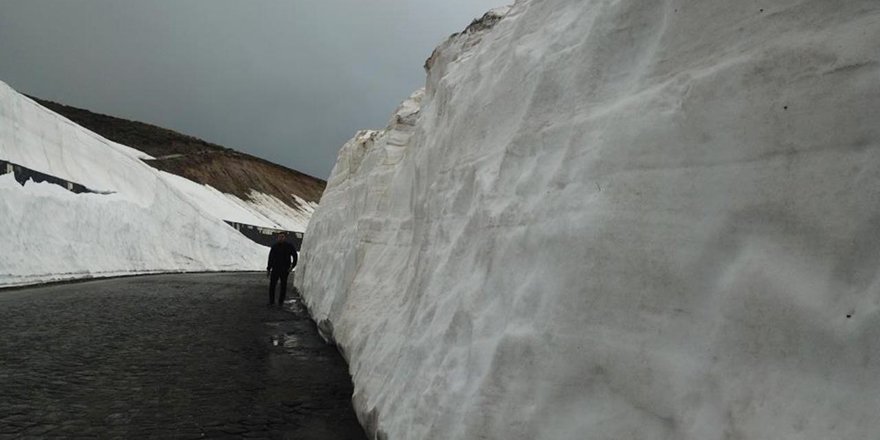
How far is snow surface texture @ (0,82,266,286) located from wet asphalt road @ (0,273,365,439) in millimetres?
5243

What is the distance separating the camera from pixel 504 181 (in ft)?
11.9

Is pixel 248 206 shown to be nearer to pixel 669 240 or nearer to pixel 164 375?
pixel 164 375

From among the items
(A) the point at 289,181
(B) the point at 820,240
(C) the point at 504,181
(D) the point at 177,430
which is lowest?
(D) the point at 177,430

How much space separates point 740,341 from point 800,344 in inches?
7.7

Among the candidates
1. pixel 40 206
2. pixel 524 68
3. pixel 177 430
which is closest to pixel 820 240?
pixel 524 68

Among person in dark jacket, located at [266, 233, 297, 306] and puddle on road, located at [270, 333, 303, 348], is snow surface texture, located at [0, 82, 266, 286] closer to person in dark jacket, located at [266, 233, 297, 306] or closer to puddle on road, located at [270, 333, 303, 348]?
person in dark jacket, located at [266, 233, 297, 306]

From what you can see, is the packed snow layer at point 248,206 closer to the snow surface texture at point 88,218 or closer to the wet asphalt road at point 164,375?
the snow surface texture at point 88,218

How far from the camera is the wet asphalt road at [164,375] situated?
448cm

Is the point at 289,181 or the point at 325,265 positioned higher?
the point at 289,181

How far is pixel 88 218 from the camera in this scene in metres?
18.6

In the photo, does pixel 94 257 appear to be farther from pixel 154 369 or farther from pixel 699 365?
pixel 699 365

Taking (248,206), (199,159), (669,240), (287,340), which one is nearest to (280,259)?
(287,340)

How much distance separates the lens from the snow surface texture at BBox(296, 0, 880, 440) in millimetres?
1896

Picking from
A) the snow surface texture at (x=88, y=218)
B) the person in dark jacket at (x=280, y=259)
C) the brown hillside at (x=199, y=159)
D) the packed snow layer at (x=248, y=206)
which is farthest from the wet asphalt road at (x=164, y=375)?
the brown hillside at (x=199, y=159)
